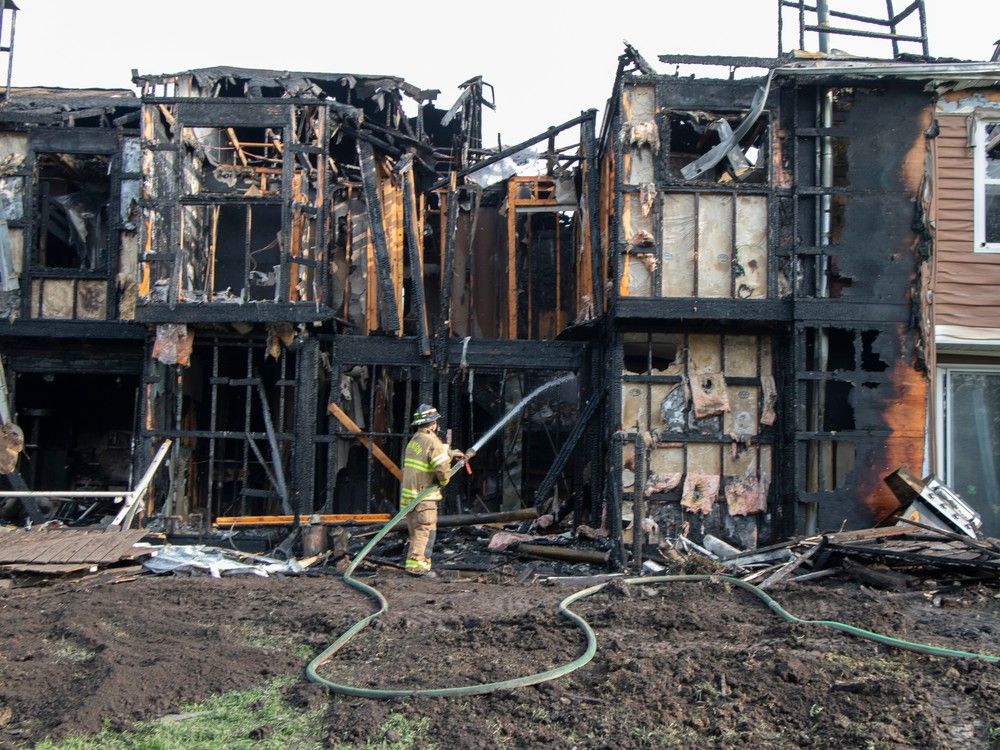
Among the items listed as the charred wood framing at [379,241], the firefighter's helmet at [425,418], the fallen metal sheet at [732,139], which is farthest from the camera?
the charred wood framing at [379,241]

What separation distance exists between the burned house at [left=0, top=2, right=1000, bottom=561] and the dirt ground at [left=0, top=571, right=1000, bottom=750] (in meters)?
2.65

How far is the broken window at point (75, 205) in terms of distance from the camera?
13.9 m

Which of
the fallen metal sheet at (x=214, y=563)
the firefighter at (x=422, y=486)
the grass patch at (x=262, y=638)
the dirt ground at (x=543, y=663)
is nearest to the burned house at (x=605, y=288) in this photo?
the fallen metal sheet at (x=214, y=563)

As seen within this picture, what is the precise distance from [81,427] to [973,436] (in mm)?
13892

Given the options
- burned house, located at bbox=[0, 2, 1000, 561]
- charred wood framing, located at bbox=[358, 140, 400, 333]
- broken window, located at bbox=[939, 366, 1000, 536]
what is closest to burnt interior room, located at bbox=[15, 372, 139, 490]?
burned house, located at bbox=[0, 2, 1000, 561]

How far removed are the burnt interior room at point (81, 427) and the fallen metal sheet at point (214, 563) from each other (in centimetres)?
506

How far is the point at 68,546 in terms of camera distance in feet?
33.2

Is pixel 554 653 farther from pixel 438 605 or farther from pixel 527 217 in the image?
pixel 527 217

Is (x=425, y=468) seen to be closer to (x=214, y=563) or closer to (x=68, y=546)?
(x=214, y=563)

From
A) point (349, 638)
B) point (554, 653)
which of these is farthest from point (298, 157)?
point (554, 653)

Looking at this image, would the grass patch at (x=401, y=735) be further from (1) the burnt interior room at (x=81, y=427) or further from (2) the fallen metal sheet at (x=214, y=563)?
(1) the burnt interior room at (x=81, y=427)

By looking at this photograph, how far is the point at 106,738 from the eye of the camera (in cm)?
497

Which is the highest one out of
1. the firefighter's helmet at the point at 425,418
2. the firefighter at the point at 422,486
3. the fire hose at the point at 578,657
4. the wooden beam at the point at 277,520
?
the firefighter's helmet at the point at 425,418

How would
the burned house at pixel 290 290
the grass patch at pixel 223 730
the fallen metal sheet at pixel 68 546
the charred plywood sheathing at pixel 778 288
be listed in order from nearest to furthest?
the grass patch at pixel 223 730
the fallen metal sheet at pixel 68 546
the charred plywood sheathing at pixel 778 288
the burned house at pixel 290 290
